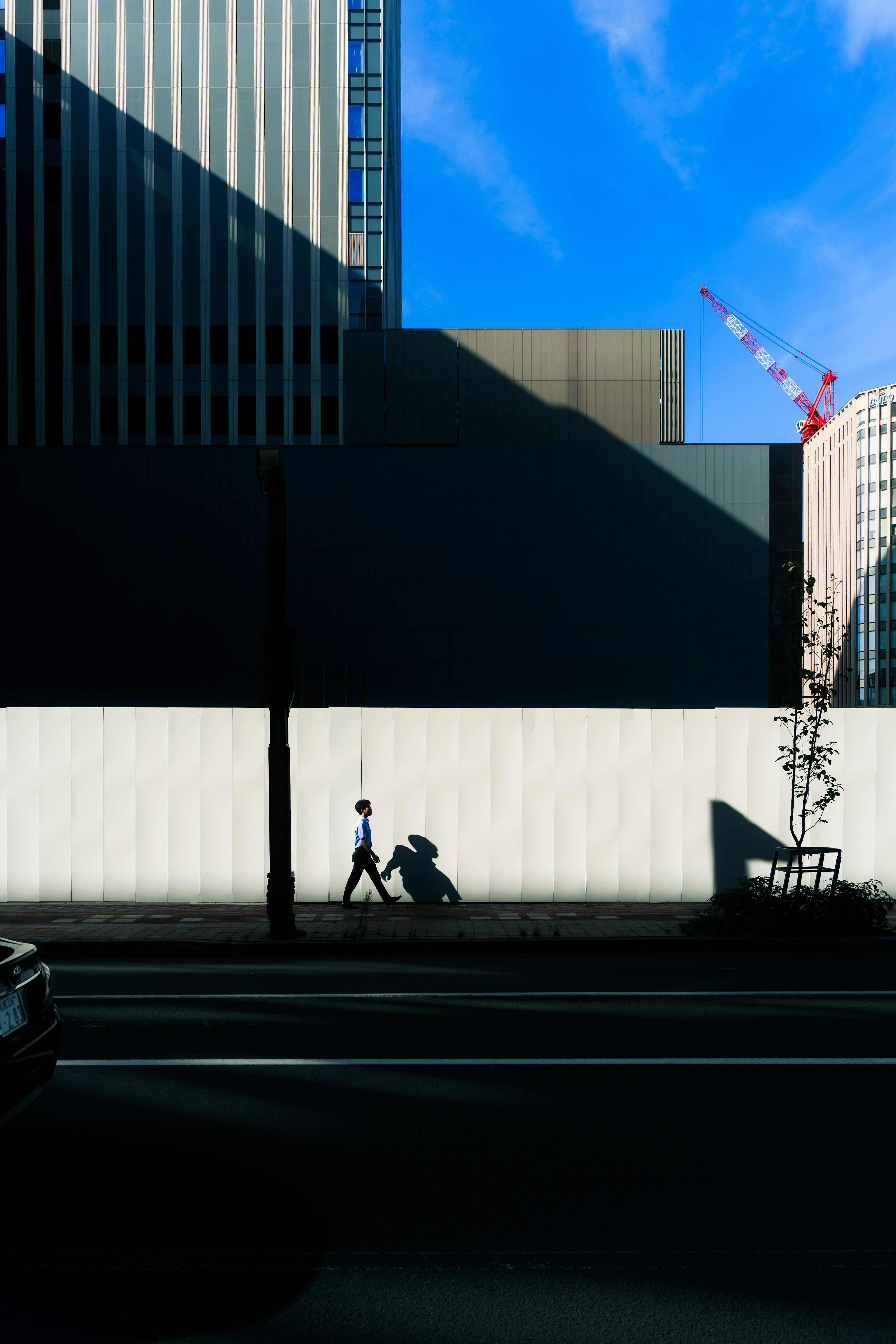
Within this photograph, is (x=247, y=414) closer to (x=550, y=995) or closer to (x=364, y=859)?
(x=364, y=859)

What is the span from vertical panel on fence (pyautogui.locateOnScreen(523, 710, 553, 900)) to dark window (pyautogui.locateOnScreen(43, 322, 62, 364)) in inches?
2168

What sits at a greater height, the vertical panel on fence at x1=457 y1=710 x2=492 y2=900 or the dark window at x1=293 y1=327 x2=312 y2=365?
the dark window at x1=293 y1=327 x2=312 y2=365

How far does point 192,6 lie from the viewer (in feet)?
185

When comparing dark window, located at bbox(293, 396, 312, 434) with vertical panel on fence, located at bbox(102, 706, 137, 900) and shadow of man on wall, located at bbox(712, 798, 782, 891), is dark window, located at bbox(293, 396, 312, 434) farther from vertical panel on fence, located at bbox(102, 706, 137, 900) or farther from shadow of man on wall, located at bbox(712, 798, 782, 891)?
shadow of man on wall, located at bbox(712, 798, 782, 891)

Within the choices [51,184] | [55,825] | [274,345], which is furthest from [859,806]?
[51,184]

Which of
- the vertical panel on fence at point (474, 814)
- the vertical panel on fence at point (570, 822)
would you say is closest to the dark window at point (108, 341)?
the vertical panel on fence at point (474, 814)

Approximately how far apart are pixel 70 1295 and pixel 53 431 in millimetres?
61983

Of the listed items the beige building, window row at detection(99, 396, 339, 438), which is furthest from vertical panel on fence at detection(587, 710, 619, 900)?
the beige building

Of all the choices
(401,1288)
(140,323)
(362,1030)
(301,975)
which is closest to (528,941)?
(301,975)

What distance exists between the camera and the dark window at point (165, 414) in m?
57.2

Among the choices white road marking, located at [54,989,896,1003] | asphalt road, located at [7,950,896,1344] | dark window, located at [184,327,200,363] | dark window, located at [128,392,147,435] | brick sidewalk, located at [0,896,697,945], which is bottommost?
brick sidewalk, located at [0,896,697,945]

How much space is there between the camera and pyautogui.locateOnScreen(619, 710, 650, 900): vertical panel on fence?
12.6 metres

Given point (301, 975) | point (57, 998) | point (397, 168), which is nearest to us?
point (57, 998)

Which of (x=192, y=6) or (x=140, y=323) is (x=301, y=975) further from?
(x=192, y=6)
